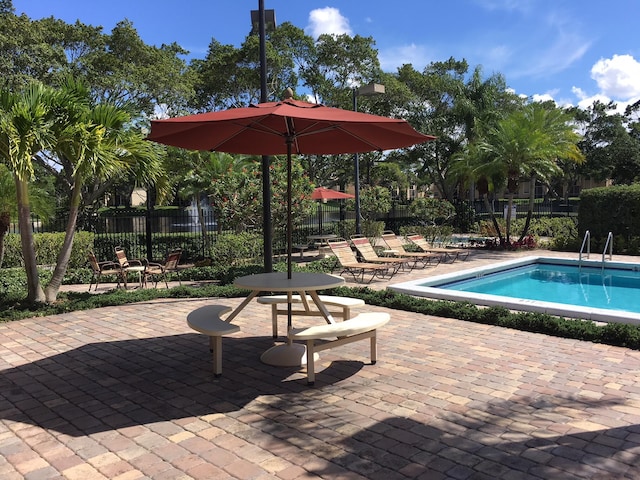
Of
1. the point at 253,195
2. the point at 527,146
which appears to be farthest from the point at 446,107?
the point at 253,195

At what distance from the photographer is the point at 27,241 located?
818cm

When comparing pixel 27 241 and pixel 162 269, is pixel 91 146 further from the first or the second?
pixel 162 269

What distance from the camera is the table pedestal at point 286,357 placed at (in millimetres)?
5320

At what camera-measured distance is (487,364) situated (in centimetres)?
527

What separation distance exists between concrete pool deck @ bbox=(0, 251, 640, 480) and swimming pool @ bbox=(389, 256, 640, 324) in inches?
60.3

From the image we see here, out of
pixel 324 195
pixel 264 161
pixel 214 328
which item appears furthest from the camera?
pixel 324 195

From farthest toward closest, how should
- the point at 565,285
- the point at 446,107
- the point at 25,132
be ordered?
the point at 446,107, the point at 565,285, the point at 25,132

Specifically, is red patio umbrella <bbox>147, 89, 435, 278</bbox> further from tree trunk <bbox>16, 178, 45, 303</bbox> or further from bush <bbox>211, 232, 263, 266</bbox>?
bush <bbox>211, 232, 263, 266</bbox>

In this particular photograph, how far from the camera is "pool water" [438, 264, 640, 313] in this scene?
1051 centimetres

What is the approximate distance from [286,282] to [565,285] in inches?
371

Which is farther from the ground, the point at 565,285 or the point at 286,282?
the point at 286,282

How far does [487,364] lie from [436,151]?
2760cm

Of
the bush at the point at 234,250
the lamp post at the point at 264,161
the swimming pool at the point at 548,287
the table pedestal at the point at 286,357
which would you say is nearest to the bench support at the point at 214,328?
the table pedestal at the point at 286,357

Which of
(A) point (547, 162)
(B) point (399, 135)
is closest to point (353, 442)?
(B) point (399, 135)
